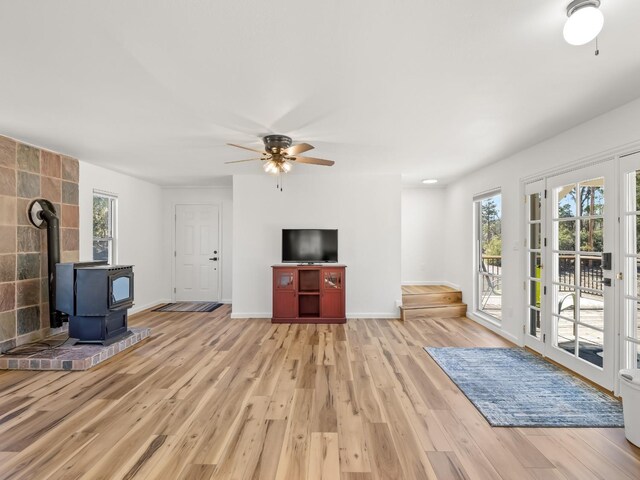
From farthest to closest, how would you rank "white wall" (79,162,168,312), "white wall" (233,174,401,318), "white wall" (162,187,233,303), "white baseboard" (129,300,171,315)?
"white wall" (162,187,233,303), "white baseboard" (129,300,171,315), "white wall" (233,174,401,318), "white wall" (79,162,168,312)

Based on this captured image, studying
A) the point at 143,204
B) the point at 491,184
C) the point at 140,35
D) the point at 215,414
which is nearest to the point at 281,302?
the point at 215,414

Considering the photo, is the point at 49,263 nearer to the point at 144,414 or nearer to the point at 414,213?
the point at 144,414

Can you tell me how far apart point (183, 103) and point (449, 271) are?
5.69 meters

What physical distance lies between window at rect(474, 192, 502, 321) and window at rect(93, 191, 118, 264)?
19.9ft

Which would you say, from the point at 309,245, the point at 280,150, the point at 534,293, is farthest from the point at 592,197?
the point at 309,245

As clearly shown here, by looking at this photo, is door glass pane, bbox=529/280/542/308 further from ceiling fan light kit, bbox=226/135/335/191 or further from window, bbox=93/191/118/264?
window, bbox=93/191/118/264

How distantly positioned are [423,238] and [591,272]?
3886 mm

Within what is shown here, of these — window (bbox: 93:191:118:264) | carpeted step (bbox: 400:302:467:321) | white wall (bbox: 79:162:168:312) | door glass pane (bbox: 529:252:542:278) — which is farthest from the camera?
carpeted step (bbox: 400:302:467:321)

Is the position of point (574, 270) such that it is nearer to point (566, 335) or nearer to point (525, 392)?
point (566, 335)

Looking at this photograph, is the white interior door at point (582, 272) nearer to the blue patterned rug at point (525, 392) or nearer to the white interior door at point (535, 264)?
the white interior door at point (535, 264)

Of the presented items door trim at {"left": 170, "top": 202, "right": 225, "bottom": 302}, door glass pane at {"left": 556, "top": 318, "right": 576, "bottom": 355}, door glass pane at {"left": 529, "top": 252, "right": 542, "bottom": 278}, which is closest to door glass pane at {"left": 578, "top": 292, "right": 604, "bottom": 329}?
Answer: door glass pane at {"left": 556, "top": 318, "right": 576, "bottom": 355}

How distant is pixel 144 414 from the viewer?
2484 mm

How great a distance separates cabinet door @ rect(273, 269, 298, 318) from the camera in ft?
17.4

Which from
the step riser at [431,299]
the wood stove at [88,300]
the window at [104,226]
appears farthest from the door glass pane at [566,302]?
the window at [104,226]
